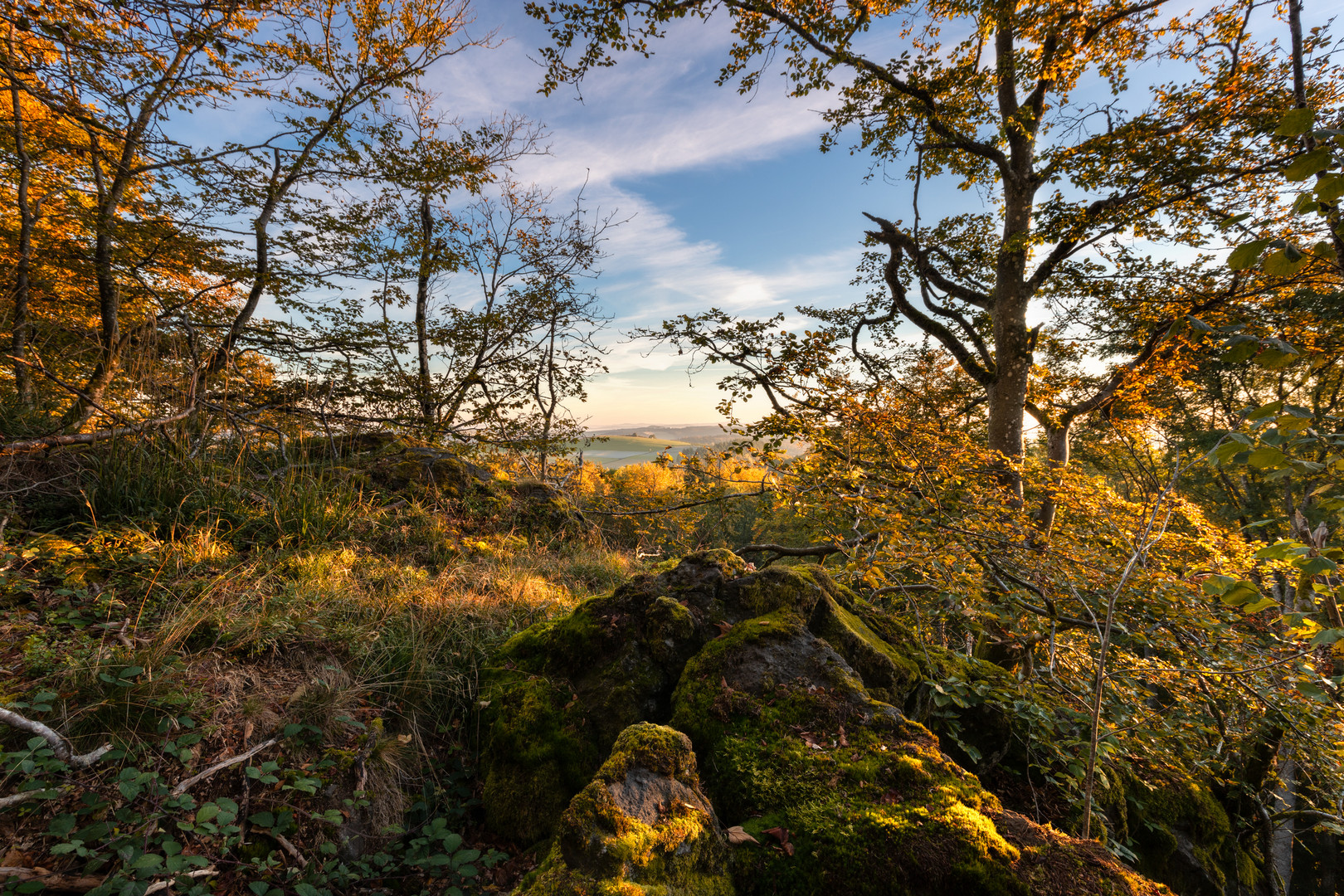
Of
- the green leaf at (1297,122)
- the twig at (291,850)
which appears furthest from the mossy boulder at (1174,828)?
the twig at (291,850)

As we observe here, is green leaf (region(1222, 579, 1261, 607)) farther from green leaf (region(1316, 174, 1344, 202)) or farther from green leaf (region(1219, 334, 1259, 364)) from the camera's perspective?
green leaf (region(1316, 174, 1344, 202))

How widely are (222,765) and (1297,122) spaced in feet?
14.0

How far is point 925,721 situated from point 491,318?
8304mm

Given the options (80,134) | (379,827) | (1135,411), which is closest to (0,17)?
(80,134)

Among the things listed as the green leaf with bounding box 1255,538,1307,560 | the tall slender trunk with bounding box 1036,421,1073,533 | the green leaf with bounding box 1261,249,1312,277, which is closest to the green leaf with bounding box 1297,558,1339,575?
the green leaf with bounding box 1255,538,1307,560

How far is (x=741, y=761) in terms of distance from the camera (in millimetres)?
2088

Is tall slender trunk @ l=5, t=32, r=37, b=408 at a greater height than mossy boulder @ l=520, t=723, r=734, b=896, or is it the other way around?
tall slender trunk @ l=5, t=32, r=37, b=408

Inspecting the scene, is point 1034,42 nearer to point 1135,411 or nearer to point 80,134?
point 1135,411

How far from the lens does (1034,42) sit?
274 inches

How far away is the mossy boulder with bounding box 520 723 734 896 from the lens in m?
1.46

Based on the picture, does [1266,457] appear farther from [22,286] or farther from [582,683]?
[22,286]

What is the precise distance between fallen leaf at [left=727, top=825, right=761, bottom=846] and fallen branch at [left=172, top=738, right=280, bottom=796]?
2112mm

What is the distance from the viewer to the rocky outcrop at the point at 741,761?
1599 mm

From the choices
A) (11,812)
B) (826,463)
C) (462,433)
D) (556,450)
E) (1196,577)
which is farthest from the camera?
(556,450)
